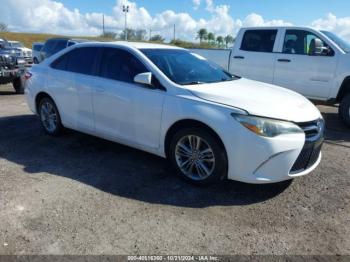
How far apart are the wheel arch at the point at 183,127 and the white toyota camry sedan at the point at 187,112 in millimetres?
13

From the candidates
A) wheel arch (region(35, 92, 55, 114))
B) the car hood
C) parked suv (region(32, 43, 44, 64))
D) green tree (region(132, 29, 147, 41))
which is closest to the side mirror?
the car hood

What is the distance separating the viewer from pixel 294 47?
7809 mm

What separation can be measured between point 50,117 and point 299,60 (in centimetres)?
523

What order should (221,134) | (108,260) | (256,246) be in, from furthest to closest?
(221,134) → (256,246) → (108,260)

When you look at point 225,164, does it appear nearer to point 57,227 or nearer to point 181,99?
point 181,99

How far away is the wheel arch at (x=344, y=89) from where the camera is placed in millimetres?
7154

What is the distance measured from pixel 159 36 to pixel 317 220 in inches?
2613

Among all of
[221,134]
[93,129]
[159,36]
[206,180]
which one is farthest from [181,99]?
[159,36]

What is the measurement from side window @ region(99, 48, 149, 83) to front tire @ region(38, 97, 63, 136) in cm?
139

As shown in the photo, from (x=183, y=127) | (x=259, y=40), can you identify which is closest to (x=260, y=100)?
(x=183, y=127)

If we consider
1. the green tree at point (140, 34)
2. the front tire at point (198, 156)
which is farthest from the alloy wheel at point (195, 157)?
the green tree at point (140, 34)

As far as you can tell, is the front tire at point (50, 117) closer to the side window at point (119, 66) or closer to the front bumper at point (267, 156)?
the side window at point (119, 66)

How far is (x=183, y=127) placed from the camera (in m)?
4.20

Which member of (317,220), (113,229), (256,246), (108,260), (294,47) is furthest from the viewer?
(294,47)
